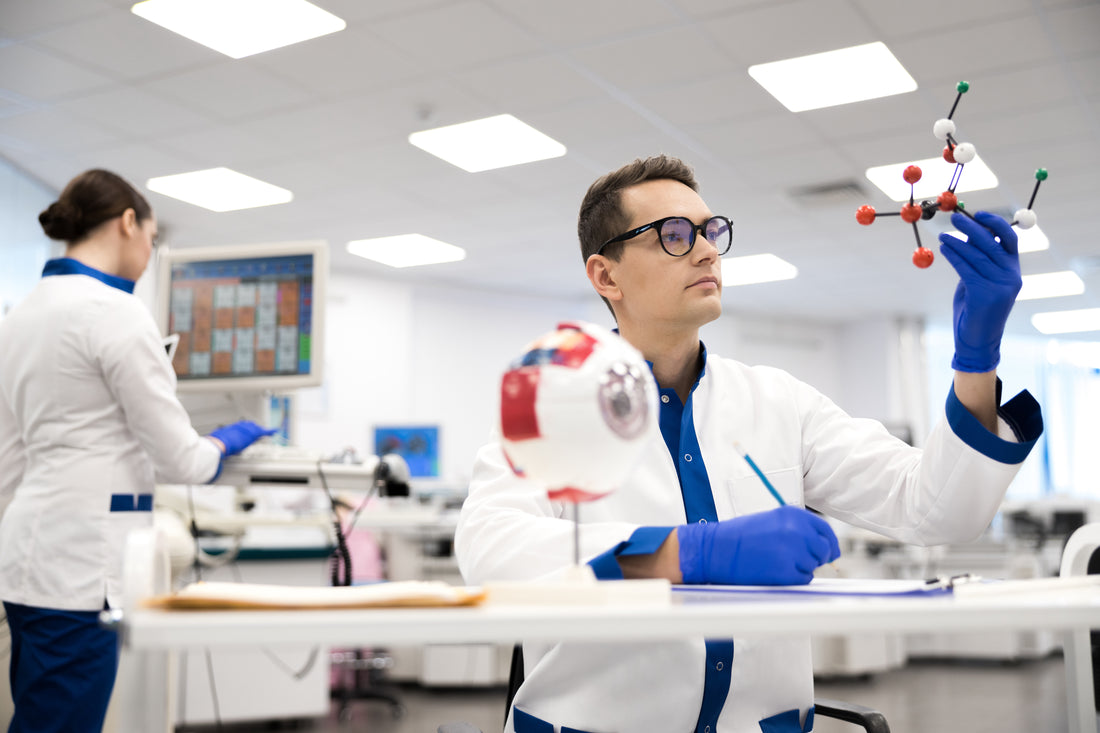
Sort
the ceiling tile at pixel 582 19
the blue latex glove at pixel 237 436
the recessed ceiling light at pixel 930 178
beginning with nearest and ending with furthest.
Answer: the blue latex glove at pixel 237 436 < the ceiling tile at pixel 582 19 < the recessed ceiling light at pixel 930 178

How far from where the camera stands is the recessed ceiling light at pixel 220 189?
557 centimetres

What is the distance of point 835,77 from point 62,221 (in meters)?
3.48

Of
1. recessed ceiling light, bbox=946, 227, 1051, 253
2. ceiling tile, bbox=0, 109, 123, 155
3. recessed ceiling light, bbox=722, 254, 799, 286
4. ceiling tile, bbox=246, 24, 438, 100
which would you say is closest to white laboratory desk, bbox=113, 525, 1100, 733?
ceiling tile, bbox=246, 24, 438, 100

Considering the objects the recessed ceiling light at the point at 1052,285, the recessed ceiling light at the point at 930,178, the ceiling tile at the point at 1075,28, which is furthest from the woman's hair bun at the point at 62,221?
the recessed ceiling light at the point at 1052,285

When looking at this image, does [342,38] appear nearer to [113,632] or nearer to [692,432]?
[113,632]

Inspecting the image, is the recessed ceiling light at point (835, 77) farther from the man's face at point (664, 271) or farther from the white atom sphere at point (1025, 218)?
the white atom sphere at point (1025, 218)

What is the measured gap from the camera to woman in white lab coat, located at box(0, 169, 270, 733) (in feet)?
5.48

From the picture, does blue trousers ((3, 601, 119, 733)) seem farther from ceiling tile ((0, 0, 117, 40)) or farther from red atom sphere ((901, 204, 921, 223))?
ceiling tile ((0, 0, 117, 40))

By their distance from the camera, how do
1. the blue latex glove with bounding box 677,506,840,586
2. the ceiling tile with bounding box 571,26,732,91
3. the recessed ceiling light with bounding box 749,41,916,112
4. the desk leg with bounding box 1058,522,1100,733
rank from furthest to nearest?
1. the recessed ceiling light with bounding box 749,41,916,112
2. the ceiling tile with bounding box 571,26,732,91
3. the desk leg with bounding box 1058,522,1100,733
4. the blue latex glove with bounding box 677,506,840,586

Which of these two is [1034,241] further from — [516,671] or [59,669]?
[59,669]

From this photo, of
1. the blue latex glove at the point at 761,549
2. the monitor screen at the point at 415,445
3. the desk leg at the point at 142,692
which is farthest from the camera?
the monitor screen at the point at 415,445

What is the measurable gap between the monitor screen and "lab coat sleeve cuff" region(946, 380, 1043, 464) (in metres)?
5.15

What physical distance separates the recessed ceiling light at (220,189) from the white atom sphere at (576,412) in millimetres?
5212

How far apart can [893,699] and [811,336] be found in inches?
231
